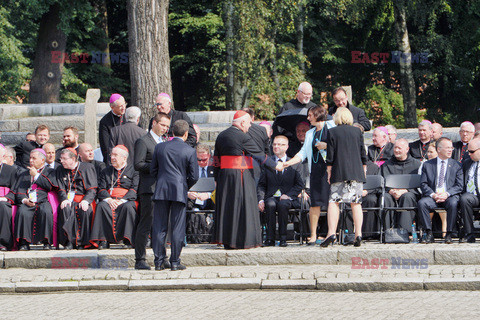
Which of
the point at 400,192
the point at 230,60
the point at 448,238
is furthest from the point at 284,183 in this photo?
the point at 230,60

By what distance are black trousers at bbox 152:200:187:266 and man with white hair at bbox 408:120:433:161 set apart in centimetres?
505

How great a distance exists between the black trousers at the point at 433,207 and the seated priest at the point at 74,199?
486cm

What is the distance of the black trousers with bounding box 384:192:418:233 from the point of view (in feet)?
43.1

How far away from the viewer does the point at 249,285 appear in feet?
33.2

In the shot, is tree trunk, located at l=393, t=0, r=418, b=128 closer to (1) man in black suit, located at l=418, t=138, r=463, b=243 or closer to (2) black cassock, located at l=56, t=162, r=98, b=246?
(1) man in black suit, located at l=418, t=138, r=463, b=243

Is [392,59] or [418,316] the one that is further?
[392,59]

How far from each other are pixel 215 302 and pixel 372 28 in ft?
82.7

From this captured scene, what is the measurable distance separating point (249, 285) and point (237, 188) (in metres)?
2.56

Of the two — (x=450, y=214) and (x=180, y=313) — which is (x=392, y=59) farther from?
(x=180, y=313)

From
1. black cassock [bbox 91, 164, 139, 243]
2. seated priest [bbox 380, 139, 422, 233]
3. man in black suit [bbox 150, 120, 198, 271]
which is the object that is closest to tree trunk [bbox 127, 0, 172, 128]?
black cassock [bbox 91, 164, 139, 243]

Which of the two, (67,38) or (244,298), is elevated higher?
(67,38)

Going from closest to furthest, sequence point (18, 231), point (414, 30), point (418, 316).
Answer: point (418, 316)
point (18, 231)
point (414, 30)

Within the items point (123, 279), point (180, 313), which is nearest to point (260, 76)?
point (123, 279)

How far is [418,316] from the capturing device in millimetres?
8172
